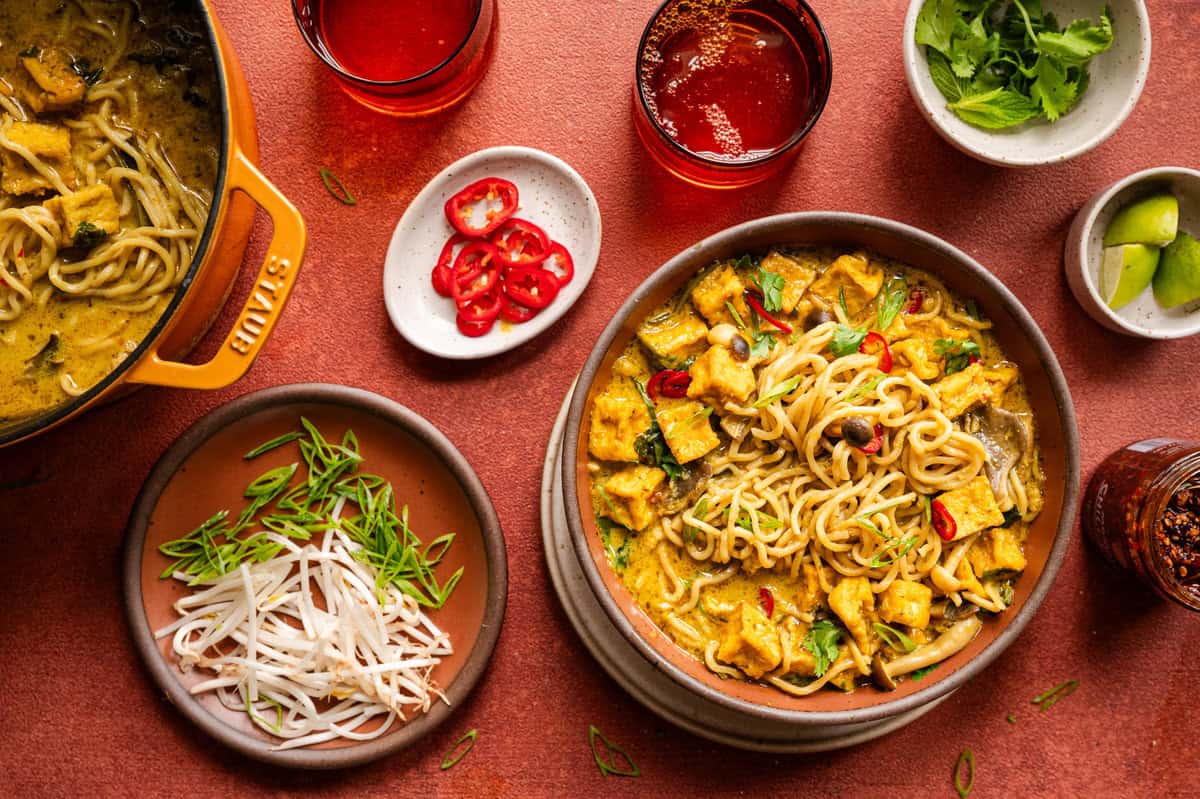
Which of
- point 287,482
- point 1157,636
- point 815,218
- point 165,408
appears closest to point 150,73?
point 165,408

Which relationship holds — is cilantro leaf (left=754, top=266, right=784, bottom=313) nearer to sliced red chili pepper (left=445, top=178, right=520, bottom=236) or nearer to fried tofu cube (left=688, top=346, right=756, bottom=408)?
fried tofu cube (left=688, top=346, right=756, bottom=408)

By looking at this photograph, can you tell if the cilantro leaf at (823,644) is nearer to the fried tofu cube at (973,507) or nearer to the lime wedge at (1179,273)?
the fried tofu cube at (973,507)

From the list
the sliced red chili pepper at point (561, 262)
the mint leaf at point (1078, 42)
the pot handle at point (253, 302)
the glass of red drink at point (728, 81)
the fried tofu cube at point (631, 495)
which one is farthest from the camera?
the sliced red chili pepper at point (561, 262)

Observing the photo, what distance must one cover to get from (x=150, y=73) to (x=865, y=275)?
2452 mm

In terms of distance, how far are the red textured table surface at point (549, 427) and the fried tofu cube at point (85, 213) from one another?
0.54 meters

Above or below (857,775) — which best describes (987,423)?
above

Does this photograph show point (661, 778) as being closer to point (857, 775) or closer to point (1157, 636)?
point (857, 775)

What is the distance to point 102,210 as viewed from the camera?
3.02 m

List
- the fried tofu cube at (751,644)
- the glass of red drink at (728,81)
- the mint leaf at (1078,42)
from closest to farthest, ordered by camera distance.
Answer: the fried tofu cube at (751,644) → the mint leaf at (1078,42) → the glass of red drink at (728,81)

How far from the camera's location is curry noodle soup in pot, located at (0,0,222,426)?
9.86 feet

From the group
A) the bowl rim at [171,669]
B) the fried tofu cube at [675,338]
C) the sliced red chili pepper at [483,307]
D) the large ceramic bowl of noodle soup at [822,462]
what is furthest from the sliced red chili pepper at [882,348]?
the bowl rim at [171,669]

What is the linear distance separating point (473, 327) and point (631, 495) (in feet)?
2.79

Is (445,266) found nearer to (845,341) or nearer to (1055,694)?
(845,341)

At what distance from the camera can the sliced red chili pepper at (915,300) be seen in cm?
316
